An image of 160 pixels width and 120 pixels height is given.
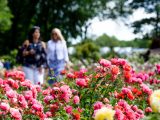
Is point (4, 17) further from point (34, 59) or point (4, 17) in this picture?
point (34, 59)

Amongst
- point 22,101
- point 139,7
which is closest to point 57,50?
point 22,101

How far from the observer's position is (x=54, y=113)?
570cm

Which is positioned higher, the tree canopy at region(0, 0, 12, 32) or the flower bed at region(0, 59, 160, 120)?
the tree canopy at region(0, 0, 12, 32)

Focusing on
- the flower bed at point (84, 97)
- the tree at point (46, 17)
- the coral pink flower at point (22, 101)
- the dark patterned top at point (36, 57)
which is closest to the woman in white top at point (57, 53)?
the dark patterned top at point (36, 57)

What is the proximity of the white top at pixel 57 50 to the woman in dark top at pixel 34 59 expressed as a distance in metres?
0.51

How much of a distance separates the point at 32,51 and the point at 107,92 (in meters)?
6.01

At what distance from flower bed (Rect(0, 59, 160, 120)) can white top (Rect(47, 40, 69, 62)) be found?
548cm

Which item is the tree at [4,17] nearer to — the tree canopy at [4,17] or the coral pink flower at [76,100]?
the tree canopy at [4,17]

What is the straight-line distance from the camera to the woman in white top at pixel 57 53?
12625 mm

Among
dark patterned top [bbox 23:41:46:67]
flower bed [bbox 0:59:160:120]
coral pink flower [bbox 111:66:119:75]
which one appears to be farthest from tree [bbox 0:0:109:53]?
coral pink flower [bbox 111:66:119:75]

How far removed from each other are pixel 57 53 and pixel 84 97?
6670mm

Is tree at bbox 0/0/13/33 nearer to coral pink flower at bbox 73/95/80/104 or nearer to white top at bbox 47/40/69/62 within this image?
white top at bbox 47/40/69/62

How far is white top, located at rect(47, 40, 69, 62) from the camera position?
12633mm

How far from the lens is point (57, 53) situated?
1282cm
